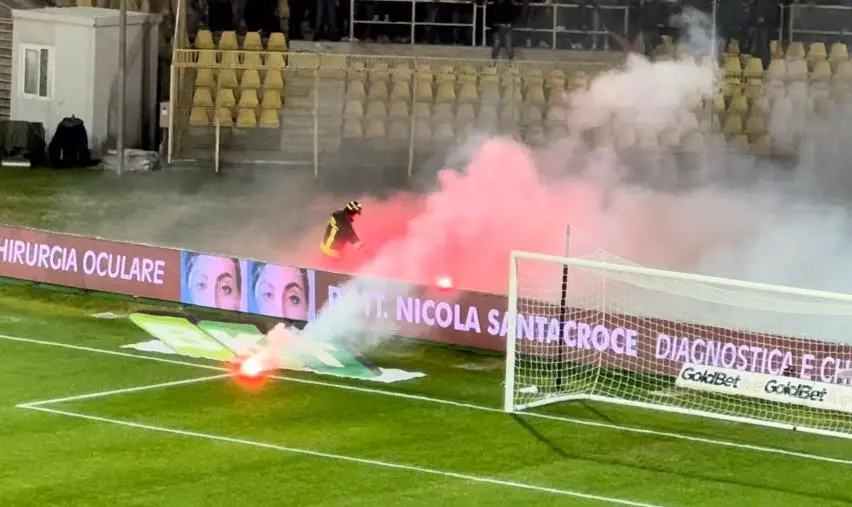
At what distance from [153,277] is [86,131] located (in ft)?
43.6

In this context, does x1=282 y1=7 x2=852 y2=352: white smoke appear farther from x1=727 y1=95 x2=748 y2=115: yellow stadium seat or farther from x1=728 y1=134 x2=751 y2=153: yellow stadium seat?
x1=727 y1=95 x2=748 y2=115: yellow stadium seat

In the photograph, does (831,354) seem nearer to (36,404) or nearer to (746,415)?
(746,415)

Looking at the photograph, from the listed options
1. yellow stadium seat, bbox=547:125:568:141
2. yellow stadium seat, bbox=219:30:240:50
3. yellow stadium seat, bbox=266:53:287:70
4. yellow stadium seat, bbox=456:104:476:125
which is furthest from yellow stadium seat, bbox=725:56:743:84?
yellow stadium seat, bbox=219:30:240:50

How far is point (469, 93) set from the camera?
29.4 meters

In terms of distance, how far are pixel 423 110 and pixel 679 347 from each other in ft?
51.1

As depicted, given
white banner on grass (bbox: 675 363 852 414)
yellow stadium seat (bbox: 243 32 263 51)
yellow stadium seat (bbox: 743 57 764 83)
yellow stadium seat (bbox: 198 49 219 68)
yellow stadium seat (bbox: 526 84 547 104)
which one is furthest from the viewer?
yellow stadium seat (bbox: 243 32 263 51)

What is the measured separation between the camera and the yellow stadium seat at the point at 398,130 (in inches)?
1193

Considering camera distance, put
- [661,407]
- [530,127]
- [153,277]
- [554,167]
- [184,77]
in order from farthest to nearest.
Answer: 1. [184,77]
2. [530,127]
3. [554,167]
4. [153,277]
5. [661,407]

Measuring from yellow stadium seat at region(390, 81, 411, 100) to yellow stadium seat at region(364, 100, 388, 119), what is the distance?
0.27 m

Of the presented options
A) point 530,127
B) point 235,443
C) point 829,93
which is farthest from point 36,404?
point 829,93

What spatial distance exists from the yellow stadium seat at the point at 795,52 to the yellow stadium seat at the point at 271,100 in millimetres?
9307

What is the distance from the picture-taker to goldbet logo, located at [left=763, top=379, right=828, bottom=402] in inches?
554

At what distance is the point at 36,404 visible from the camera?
13984 mm

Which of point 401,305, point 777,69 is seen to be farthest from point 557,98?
point 401,305
